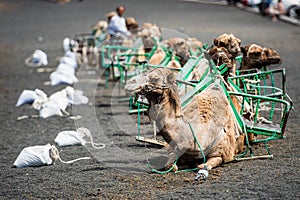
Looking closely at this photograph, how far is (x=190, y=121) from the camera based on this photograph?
741cm

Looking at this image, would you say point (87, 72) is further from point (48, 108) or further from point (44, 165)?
point (44, 165)

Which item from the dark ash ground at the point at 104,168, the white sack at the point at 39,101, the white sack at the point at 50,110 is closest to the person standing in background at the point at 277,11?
the dark ash ground at the point at 104,168

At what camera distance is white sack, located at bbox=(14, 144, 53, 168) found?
27.2 ft

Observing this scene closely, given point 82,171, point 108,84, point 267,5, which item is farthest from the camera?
point 267,5

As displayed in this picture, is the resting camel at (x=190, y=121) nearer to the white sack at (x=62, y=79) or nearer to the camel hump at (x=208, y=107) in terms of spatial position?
the camel hump at (x=208, y=107)

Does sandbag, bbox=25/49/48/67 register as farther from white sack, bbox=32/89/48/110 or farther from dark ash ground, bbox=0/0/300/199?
white sack, bbox=32/89/48/110

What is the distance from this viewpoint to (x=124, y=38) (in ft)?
52.8

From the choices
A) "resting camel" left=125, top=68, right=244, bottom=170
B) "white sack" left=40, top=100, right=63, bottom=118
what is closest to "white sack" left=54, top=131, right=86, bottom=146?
"resting camel" left=125, top=68, right=244, bottom=170

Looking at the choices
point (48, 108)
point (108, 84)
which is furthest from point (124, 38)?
point (48, 108)

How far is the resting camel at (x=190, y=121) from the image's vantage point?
23.3ft

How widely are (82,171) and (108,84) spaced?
7430mm

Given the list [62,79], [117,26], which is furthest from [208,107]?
[117,26]

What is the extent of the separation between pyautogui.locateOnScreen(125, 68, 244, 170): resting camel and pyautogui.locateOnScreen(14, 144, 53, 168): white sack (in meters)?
1.62

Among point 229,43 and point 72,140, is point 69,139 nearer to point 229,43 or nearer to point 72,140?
point 72,140
